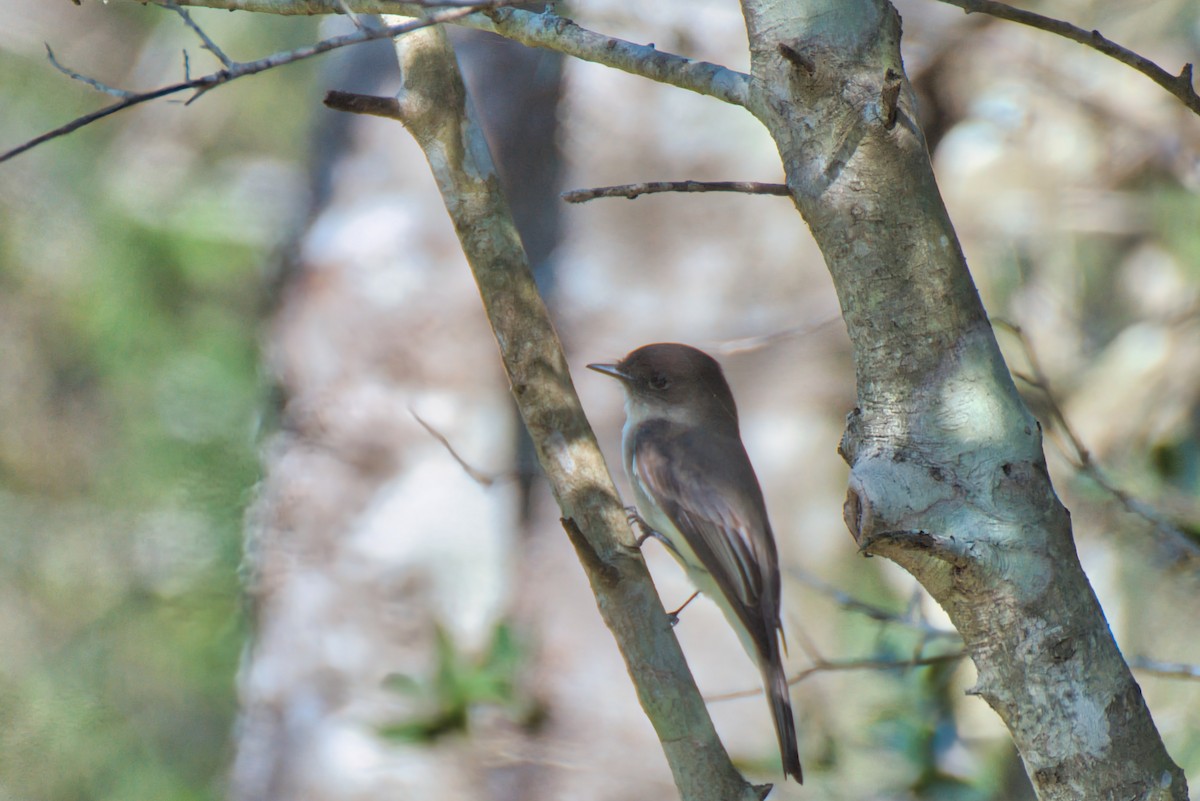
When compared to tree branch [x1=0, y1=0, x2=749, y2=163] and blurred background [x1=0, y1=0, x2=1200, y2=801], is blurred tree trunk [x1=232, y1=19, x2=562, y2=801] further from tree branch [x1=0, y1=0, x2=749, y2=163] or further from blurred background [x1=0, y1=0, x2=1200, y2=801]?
tree branch [x1=0, y1=0, x2=749, y2=163]

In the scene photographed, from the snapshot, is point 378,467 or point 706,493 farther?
point 378,467

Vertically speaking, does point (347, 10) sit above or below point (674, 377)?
above

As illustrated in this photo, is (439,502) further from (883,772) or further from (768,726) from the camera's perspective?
(883,772)

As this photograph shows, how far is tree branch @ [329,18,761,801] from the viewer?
80.6 inches

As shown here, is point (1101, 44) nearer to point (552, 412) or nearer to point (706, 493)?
point (552, 412)

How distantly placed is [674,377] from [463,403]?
1.85 m

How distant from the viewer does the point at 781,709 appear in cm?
299

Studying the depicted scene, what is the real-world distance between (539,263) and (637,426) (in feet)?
5.99

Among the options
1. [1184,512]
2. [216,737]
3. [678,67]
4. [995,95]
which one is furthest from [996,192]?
[216,737]

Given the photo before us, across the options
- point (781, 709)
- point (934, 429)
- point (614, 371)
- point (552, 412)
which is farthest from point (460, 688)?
point (934, 429)

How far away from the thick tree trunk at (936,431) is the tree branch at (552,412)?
2.25 ft

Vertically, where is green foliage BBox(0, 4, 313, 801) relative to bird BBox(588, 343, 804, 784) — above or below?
below

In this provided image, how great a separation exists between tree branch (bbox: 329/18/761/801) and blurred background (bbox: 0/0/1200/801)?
5.03ft

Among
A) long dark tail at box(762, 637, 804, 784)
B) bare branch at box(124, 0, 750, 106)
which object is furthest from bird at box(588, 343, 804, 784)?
bare branch at box(124, 0, 750, 106)
